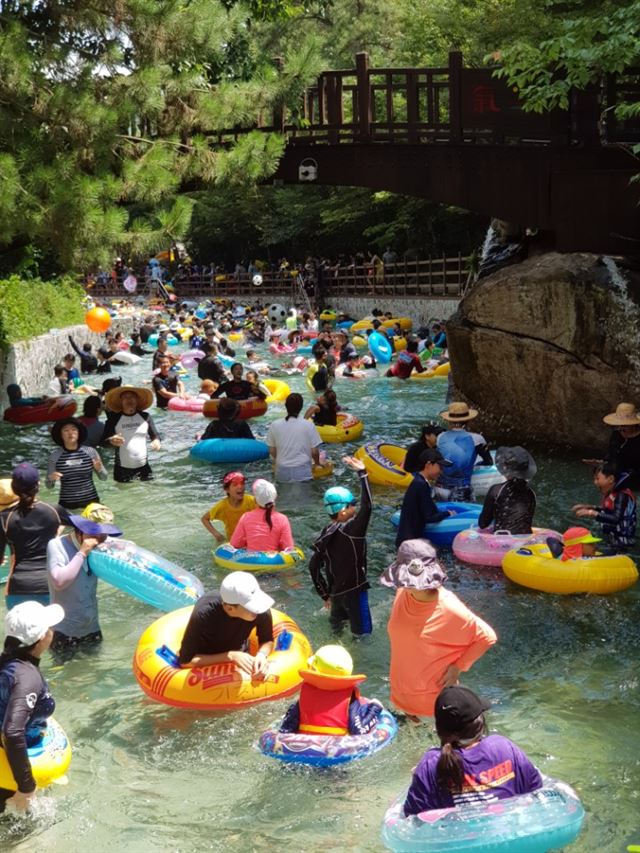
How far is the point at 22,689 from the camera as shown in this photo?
5.99 metres

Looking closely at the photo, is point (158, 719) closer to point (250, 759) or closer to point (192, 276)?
point (250, 759)

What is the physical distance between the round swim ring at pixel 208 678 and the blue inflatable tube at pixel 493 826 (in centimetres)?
256

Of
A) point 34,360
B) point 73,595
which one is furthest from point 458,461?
point 34,360

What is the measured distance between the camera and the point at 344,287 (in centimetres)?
4431

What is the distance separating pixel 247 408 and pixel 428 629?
1330cm

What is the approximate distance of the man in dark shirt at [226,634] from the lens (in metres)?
7.18

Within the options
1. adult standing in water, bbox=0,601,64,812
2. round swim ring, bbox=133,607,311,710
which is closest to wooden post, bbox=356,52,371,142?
round swim ring, bbox=133,607,311,710

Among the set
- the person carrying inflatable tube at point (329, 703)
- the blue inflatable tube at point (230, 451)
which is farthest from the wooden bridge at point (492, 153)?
the person carrying inflatable tube at point (329, 703)

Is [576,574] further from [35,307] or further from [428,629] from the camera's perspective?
[35,307]

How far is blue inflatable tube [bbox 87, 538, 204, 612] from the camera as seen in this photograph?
27.1 feet

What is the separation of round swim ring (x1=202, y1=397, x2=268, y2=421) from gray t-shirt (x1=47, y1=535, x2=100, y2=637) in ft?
35.9

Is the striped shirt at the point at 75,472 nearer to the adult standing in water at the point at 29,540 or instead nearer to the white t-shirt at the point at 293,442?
the adult standing in water at the point at 29,540

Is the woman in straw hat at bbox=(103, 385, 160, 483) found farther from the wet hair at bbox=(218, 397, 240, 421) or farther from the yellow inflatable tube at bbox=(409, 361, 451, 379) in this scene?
the yellow inflatable tube at bbox=(409, 361, 451, 379)

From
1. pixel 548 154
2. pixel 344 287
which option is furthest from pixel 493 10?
pixel 548 154
